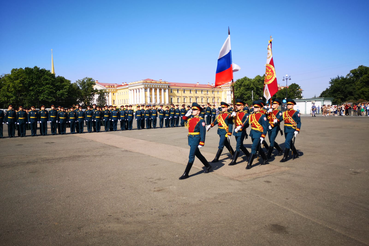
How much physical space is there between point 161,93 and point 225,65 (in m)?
112

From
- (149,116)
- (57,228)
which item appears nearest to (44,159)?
(57,228)

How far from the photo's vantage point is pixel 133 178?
659 centimetres

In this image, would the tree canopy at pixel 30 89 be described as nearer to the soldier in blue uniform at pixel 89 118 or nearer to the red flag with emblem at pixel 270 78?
the soldier in blue uniform at pixel 89 118

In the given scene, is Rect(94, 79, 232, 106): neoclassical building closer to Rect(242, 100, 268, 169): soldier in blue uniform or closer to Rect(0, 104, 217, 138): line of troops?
Rect(0, 104, 217, 138): line of troops

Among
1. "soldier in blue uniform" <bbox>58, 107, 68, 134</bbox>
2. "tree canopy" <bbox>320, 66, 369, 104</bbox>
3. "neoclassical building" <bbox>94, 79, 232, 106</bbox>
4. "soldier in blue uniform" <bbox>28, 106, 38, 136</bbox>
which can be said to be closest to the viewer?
"soldier in blue uniform" <bbox>28, 106, 38, 136</bbox>

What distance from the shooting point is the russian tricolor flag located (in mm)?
9609

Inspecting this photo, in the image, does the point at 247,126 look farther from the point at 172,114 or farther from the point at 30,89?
the point at 30,89

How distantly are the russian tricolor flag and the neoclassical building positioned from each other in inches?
4094

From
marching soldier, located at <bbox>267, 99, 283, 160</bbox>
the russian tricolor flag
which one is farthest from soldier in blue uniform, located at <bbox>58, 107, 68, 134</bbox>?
marching soldier, located at <bbox>267, 99, 283, 160</bbox>

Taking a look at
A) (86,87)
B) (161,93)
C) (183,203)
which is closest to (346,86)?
(161,93)

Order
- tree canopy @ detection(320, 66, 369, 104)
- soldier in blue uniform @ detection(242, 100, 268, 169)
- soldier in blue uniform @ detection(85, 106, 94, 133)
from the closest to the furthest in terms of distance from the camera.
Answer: soldier in blue uniform @ detection(242, 100, 268, 169) → soldier in blue uniform @ detection(85, 106, 94, 133) → tree canopy @ detection(320, 66, 369, 104)

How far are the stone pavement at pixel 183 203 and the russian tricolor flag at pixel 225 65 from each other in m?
3.38

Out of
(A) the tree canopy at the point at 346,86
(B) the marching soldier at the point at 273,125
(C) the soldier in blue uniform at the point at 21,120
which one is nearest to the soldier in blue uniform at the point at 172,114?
(C) the soldier in blue uniform at the point at 21,120

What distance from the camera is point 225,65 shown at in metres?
9.87
